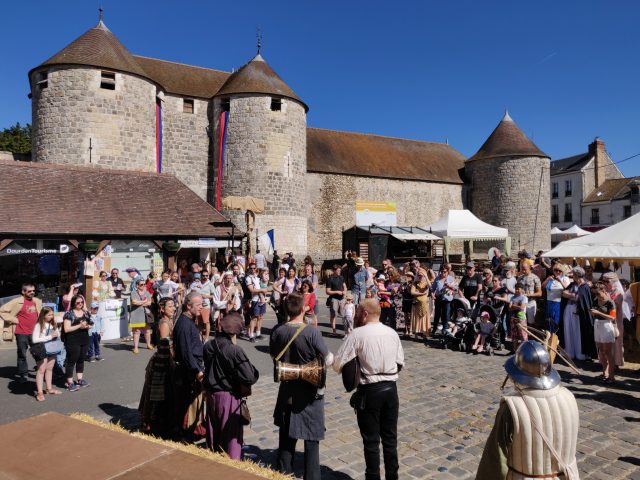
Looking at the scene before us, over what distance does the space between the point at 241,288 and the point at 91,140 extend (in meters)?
14.3

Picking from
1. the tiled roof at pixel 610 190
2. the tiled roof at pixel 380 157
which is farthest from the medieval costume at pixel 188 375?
the tiled roof at pixel 610 190

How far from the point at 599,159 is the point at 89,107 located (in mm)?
43711

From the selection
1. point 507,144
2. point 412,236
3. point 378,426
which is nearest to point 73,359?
point 378,426

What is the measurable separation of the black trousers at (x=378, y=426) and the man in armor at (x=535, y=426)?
1.36 meters

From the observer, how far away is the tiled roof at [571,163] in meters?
44.7

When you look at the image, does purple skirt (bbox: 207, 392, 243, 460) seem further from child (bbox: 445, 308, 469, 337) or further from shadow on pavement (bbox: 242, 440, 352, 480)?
child (bbox: 445, 308, 469, 337)

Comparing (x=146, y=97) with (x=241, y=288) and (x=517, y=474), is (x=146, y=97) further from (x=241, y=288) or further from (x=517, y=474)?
(x=517, y=474)

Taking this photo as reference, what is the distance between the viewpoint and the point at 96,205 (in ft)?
45.0

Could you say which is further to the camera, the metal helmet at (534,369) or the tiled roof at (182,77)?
the tiled roof at (182,77)

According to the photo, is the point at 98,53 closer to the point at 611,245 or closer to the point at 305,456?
the point at 611,245

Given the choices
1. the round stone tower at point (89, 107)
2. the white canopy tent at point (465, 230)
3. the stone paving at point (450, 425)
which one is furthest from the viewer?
the white canopy tent at point (465, 230)

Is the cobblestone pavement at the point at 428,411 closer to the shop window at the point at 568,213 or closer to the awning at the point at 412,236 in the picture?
the awning at the point at 412,236

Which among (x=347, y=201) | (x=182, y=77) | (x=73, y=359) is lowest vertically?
(x=73, y=359)

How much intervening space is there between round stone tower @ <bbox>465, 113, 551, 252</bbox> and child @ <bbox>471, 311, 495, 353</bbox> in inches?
1054
